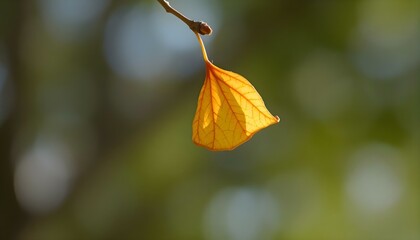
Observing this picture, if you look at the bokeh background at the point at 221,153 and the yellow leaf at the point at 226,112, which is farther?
the bokeh background at the point at 221,153

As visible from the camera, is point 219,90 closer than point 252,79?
Yes

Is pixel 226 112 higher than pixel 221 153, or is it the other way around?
pixel 226 112

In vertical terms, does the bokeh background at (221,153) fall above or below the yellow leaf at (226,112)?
below

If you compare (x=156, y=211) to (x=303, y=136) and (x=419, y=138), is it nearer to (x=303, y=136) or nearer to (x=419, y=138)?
(x=303, y=136)

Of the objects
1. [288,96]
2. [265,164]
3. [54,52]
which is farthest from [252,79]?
[54,52]

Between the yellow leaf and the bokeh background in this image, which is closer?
the yellow leaf
